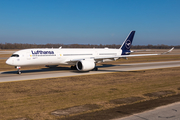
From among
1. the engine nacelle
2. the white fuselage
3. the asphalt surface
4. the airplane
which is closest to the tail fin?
the airplane

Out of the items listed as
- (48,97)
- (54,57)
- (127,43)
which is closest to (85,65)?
(54,57)

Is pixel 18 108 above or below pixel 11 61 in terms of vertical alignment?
below

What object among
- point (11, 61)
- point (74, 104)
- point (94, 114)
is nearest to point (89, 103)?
point (74, 104)

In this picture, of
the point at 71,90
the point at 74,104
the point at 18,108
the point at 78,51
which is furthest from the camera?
the point at 78,51

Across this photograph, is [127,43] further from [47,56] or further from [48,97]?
[48,97]

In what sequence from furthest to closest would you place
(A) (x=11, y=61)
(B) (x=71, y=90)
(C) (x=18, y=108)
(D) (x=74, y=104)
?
(A) (x=11, y=61)
(B) (x=71, y=90)
(D) (x=74, y=104)
(C) (x=18, y=108)

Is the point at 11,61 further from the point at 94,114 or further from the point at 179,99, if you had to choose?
the point at 179,99

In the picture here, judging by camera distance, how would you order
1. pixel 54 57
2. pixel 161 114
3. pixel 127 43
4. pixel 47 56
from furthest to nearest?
pixel 127 43 → pixel 54 57 → pixel 47 56 → pixel 161 114

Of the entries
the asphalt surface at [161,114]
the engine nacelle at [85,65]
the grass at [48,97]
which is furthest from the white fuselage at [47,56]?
the asphalt surface at [161,114]

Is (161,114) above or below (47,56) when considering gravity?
below

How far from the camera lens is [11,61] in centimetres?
2628

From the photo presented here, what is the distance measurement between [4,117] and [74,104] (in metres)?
4.72

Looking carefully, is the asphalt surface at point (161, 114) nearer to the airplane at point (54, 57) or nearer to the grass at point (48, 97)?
the grass at point (48, 97)

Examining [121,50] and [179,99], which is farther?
[121,50]
